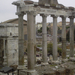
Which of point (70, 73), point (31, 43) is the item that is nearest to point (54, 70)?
point (70, 73)

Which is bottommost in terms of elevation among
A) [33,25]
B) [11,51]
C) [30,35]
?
[11,51]

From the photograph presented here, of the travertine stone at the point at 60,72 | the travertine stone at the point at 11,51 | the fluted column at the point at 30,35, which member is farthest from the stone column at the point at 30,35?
the travertine stone at the point at 11,51

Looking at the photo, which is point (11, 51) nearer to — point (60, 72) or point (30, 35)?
point (30, 35)

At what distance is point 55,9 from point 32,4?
4179 millimetres

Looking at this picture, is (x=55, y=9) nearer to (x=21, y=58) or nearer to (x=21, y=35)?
(x=21, y=35)

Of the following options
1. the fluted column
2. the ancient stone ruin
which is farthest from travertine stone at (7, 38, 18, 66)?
the fluted column

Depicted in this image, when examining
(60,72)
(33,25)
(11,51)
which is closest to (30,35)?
(33,25)

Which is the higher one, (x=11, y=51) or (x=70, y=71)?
(x=11, y=51)

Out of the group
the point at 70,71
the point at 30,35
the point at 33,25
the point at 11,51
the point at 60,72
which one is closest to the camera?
the point at 30,35

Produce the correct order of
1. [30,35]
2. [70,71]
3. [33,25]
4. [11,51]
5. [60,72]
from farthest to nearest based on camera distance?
[11,51], [70,71], [60,72], [33,25], [30,35]

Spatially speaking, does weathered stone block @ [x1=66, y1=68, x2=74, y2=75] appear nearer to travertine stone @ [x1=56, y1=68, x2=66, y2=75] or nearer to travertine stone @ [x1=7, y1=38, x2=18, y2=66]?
travertine stone @ [x1=56, y1=68, x2=66, y2=75]

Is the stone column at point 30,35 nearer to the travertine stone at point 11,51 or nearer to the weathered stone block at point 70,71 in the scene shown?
the weathered stone block at point 70,71

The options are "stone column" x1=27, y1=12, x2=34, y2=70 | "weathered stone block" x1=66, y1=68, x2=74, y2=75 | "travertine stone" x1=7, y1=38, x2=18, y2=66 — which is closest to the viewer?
"stone column" x1=27, y1=12, x2=34, y2=70

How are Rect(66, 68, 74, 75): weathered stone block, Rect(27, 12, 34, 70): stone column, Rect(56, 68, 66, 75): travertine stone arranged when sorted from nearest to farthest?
1. Rect(27, 12, 34, 70): stone column
2. Rect(56, 68, 66, 75): travertine stone
3. Rect(66, 68, 74, 75): weathered stone block
